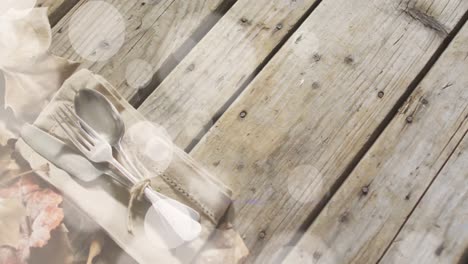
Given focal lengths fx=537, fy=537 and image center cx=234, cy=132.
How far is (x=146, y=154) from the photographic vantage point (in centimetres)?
101

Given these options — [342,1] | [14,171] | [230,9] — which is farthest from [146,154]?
[342,1]

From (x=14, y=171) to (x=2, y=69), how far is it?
0.21 metres

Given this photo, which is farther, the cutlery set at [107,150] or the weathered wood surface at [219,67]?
the weathered wood surface at [219,67]

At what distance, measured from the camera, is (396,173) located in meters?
1.06

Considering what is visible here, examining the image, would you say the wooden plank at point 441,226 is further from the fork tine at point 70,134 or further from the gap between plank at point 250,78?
the fork tine at point 70,134

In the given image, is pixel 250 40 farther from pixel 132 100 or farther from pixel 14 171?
pixel 14 171

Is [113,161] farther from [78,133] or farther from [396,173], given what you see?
[396,173]

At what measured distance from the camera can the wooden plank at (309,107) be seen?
1041mm
